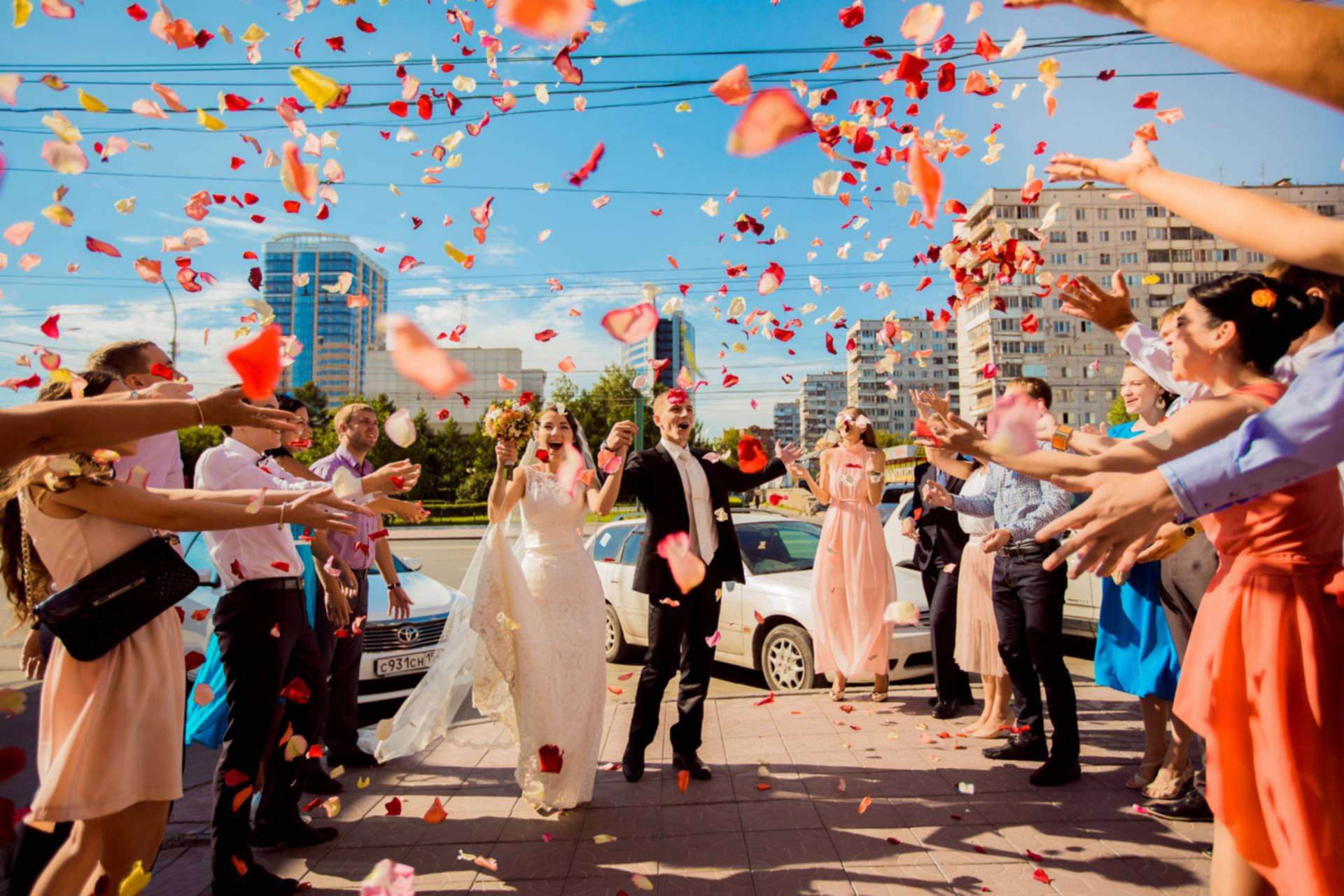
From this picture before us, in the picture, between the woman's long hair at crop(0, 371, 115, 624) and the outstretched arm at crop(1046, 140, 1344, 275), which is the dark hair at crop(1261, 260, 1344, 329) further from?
the woman's long hair at crop(0, 371, 115, 624)

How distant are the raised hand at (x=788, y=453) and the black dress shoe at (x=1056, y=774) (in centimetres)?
243

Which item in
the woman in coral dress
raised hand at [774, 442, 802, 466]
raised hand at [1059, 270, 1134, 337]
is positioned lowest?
the woman in coral dress

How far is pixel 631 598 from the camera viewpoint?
26.9 ft

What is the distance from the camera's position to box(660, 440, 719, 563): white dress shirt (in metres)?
4.94

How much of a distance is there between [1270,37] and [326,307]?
14536 cm

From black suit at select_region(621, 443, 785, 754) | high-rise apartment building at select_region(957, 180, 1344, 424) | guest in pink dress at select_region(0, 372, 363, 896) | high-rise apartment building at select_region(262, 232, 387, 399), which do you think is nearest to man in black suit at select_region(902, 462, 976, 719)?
black suit at select_region(621, 443, 785, 754)

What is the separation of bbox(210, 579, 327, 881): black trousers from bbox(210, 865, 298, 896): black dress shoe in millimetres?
29

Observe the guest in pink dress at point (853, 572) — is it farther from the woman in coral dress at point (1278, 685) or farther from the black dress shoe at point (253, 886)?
the black dress shoe at point (253, 886)

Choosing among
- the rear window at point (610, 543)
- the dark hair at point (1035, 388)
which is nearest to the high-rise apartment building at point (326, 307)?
the rear window at point (610, 543)

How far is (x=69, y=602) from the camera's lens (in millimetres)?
2381

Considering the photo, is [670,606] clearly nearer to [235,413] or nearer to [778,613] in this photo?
[778,613]

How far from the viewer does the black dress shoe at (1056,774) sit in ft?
14.0

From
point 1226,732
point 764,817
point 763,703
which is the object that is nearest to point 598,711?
point 764,817

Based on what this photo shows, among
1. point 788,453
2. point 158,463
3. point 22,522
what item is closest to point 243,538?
point 158,463
